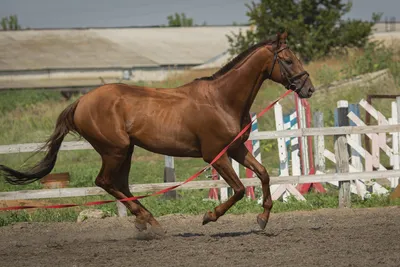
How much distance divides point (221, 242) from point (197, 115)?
1570 millimetres

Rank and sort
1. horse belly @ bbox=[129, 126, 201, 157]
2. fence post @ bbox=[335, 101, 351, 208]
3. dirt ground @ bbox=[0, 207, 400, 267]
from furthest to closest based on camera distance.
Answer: fence post @ bbox=[335, 101, 351, 208], horse belly @ bbox=[129, 126, 201, 157], dirt ground @ bbox=[0, 207, 400, 267]

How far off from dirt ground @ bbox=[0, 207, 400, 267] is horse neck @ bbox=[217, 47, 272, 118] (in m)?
1.58

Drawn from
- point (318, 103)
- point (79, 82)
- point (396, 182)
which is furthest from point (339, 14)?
point (396, 182)

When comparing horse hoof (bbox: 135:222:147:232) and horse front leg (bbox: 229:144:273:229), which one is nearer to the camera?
horse front leg (bbox: 229:144:273:229)

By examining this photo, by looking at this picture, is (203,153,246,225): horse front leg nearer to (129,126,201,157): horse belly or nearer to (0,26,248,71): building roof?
(129,126,201,157): horse belly

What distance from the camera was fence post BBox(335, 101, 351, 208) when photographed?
11.5m

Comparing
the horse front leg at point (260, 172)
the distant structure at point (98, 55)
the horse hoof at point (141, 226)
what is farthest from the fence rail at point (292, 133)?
the distant structure at point (98, 55)

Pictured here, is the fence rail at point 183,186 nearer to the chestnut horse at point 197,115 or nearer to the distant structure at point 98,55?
the chestnut horse at point 197,115

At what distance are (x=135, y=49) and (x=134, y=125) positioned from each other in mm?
45579

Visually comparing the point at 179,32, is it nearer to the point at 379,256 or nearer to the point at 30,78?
the point at 30,78

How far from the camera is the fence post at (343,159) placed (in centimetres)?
1150

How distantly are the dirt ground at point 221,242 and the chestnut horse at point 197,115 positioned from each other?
0.58 metres

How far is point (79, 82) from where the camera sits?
46938 mm

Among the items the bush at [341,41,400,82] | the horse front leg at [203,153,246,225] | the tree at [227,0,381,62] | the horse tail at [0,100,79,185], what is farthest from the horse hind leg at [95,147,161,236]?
the tree at [227,0,381,62]
